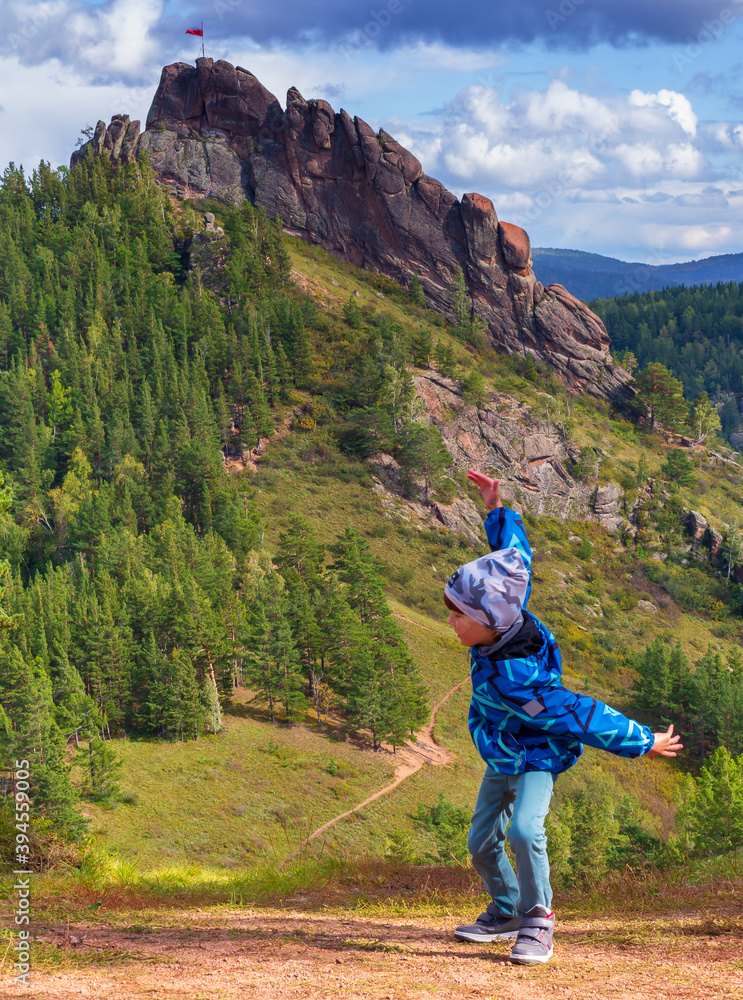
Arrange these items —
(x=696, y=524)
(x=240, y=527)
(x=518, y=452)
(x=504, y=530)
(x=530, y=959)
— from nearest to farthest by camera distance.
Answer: (x=530, y=959) < (x=504, y=530) < (x=240, y=527) < (x=518, y=452) < (x=696, y=524)

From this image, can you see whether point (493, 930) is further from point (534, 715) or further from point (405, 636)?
point (405, 636)

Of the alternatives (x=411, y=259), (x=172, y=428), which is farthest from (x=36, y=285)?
(x=411, y=259)

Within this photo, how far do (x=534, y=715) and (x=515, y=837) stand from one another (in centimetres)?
64

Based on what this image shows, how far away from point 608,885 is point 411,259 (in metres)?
86.4

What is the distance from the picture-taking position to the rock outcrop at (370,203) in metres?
85.2

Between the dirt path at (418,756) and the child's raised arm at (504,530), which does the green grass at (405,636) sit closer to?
the dirt path at (418,756)

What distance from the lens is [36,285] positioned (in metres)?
70.1

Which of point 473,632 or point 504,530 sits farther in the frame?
point 504,530

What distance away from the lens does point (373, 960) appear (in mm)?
3902

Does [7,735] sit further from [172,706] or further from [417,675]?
[417,675]

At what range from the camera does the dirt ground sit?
339cm

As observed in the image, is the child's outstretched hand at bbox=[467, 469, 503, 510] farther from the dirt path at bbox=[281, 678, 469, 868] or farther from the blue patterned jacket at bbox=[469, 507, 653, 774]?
the dirt path at bbox=[281, 678, 469, 868]

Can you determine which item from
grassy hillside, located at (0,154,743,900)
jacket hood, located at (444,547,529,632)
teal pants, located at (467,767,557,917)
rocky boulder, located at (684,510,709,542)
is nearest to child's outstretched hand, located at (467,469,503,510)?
jacket hood, located at (444,547,529,632)

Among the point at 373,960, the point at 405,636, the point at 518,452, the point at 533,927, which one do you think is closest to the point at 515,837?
the point at 533,927
